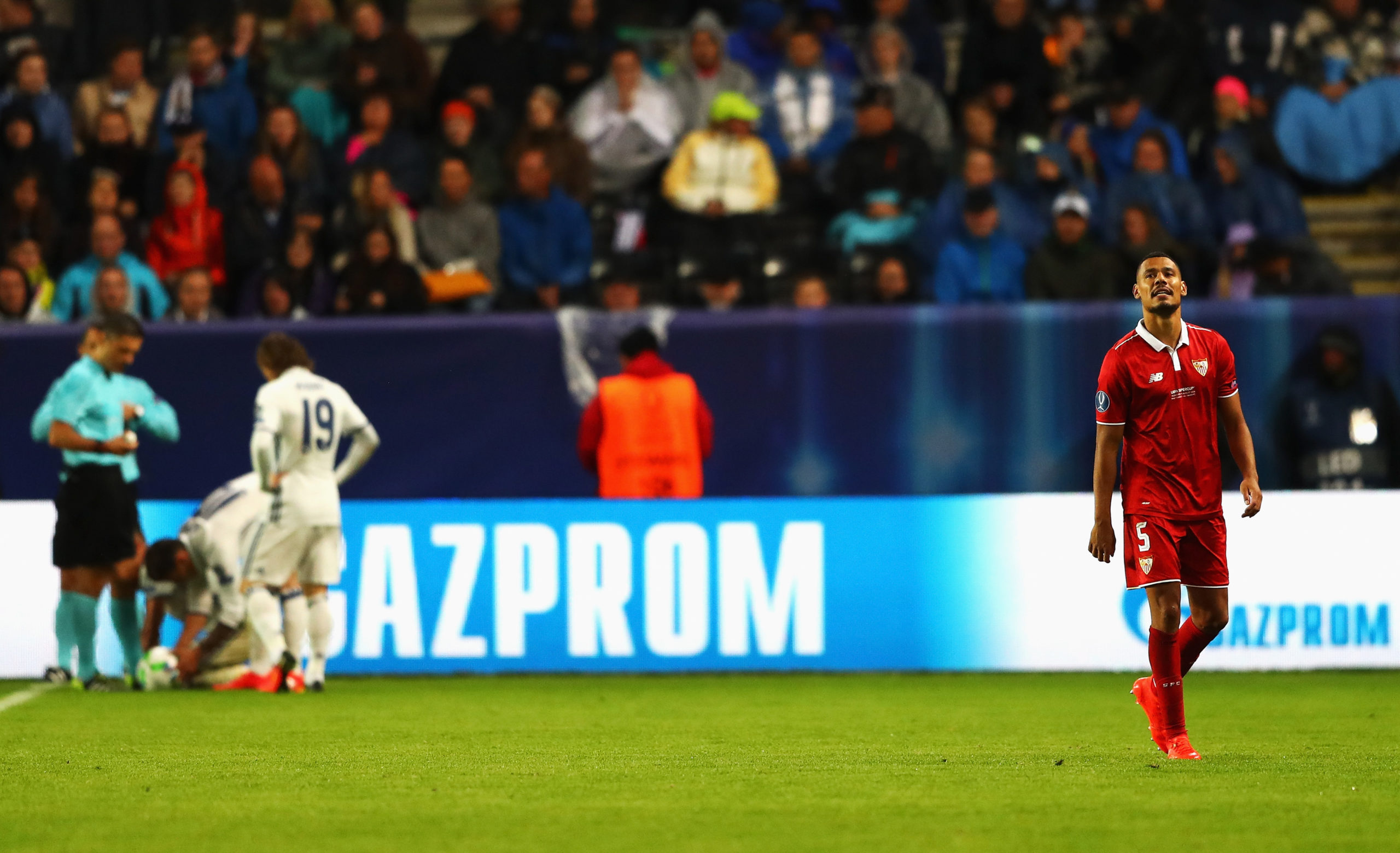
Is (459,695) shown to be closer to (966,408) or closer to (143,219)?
(966,408)

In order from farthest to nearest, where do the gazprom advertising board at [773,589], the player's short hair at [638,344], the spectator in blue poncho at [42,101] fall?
1. the spectator in blue poncho at [42,101]
2. the player's short hair at [638,344]
3. the gazprom advertising board at [773,589]

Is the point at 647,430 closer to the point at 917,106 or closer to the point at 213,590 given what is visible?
the point at 213,590

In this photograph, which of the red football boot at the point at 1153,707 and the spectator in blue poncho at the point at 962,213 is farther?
the spectator in blue poncho at the point at 962,213

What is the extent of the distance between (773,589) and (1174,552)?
5139mm

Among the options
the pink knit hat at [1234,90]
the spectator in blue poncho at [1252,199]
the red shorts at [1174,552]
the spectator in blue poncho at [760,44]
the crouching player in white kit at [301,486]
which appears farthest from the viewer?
the spectator in blue poncho at [760,44]

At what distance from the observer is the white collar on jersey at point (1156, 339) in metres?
7.11

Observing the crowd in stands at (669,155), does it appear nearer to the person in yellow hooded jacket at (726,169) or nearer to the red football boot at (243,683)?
the person in yellow hooded jacket at (726,169)

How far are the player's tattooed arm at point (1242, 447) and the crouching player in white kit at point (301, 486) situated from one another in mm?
5293

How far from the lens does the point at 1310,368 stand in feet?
41.2

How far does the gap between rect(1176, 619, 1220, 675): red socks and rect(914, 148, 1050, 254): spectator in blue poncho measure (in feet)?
23.3

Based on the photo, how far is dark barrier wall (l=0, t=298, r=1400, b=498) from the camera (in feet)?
41.9

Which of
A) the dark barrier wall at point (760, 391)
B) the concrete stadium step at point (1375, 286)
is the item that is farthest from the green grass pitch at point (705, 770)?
the concrete stadium step at point (1375, 286)

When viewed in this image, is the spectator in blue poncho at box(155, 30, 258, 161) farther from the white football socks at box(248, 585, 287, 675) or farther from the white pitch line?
the white football socks at box(248, 585, 287, 675)

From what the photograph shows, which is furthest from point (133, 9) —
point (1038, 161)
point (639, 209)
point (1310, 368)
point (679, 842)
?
point (679, 842)
